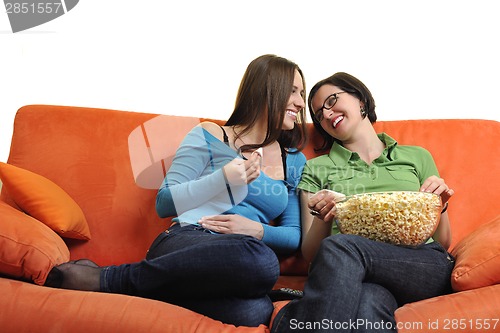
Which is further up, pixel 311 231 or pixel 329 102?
pixel 329 102

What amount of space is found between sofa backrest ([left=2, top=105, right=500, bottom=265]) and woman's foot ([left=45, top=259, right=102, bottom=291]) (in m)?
0.42

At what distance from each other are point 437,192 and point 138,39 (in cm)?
161

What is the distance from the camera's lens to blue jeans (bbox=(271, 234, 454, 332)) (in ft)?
3.99

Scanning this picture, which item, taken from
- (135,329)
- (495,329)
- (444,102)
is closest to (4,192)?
(135,329)

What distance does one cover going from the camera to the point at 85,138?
6.66 ft

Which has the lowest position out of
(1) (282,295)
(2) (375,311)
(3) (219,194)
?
(1) (282,295)

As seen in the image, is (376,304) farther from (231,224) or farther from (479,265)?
(231,224)

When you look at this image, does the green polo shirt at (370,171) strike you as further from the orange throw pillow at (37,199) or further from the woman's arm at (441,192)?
the orange throw pillow at (37,199)

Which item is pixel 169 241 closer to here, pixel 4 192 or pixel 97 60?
pixel 4 192

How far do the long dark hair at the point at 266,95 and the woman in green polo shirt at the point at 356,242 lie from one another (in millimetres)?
162

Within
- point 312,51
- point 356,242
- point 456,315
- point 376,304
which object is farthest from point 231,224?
point 312,51

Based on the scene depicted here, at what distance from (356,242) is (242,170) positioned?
44 cm

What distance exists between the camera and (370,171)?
1879 mm

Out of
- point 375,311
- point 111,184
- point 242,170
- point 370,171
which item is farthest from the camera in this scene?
point 111,184
